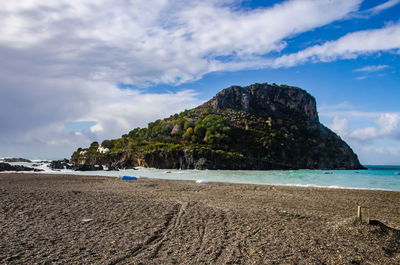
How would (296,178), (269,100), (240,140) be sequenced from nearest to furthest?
1. (296,178)
2. (240,140)
3. (269,100)

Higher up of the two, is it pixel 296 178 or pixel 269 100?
pixel 269 100

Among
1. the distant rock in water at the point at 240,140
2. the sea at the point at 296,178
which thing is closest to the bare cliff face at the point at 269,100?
the distant rock in water at the point at 240,140

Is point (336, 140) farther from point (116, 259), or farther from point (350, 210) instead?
point (116, 259)

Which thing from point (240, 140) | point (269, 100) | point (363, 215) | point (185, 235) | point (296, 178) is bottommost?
point (296, 178)

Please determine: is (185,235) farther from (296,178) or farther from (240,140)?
(240,140)

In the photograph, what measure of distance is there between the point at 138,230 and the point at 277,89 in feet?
392

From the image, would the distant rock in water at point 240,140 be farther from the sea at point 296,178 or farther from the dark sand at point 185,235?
the dark sand at point 185,235

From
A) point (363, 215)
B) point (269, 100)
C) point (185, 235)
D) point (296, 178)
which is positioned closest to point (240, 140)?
point (269, 100)

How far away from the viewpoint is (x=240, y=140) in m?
88.6

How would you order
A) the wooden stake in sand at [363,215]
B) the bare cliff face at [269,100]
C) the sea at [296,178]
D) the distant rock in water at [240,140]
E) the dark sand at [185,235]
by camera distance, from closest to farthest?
the dark sand at [185,235], the wooden stake in sand at [363,215], the sea at [296,178], the distant rock in water at [240,140], the bare cliff face at [269,100]

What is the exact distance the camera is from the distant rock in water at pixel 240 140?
7712cm

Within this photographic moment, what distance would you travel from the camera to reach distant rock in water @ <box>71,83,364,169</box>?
77.1 meters

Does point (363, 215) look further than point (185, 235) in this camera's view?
Yes

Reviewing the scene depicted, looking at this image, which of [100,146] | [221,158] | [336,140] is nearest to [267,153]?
[221,158]
